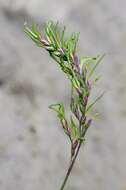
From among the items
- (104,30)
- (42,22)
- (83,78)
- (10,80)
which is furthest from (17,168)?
(83,78)

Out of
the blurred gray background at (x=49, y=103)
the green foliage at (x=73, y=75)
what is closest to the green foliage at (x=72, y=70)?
the green foliage at (x=73, y=75)

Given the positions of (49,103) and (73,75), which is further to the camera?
(49,103)

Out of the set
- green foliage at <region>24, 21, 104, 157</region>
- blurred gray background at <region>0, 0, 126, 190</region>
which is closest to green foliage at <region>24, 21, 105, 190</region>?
green foliage at <region>24, 21, 104, 157</region>

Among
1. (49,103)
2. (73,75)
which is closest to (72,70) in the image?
(73,75)

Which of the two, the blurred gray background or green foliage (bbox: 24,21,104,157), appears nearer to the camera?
green foliage (bbox: 24,21,104,157)

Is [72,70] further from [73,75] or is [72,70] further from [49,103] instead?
[49,103]

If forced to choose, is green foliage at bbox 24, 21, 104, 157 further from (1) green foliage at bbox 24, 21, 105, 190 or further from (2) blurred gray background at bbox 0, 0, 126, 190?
(2) blurred gray background at bbox 0, 0, 126, 190

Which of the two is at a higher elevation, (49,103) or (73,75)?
(49,103)

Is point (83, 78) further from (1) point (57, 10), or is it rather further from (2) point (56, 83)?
(1) point (57, 10)
